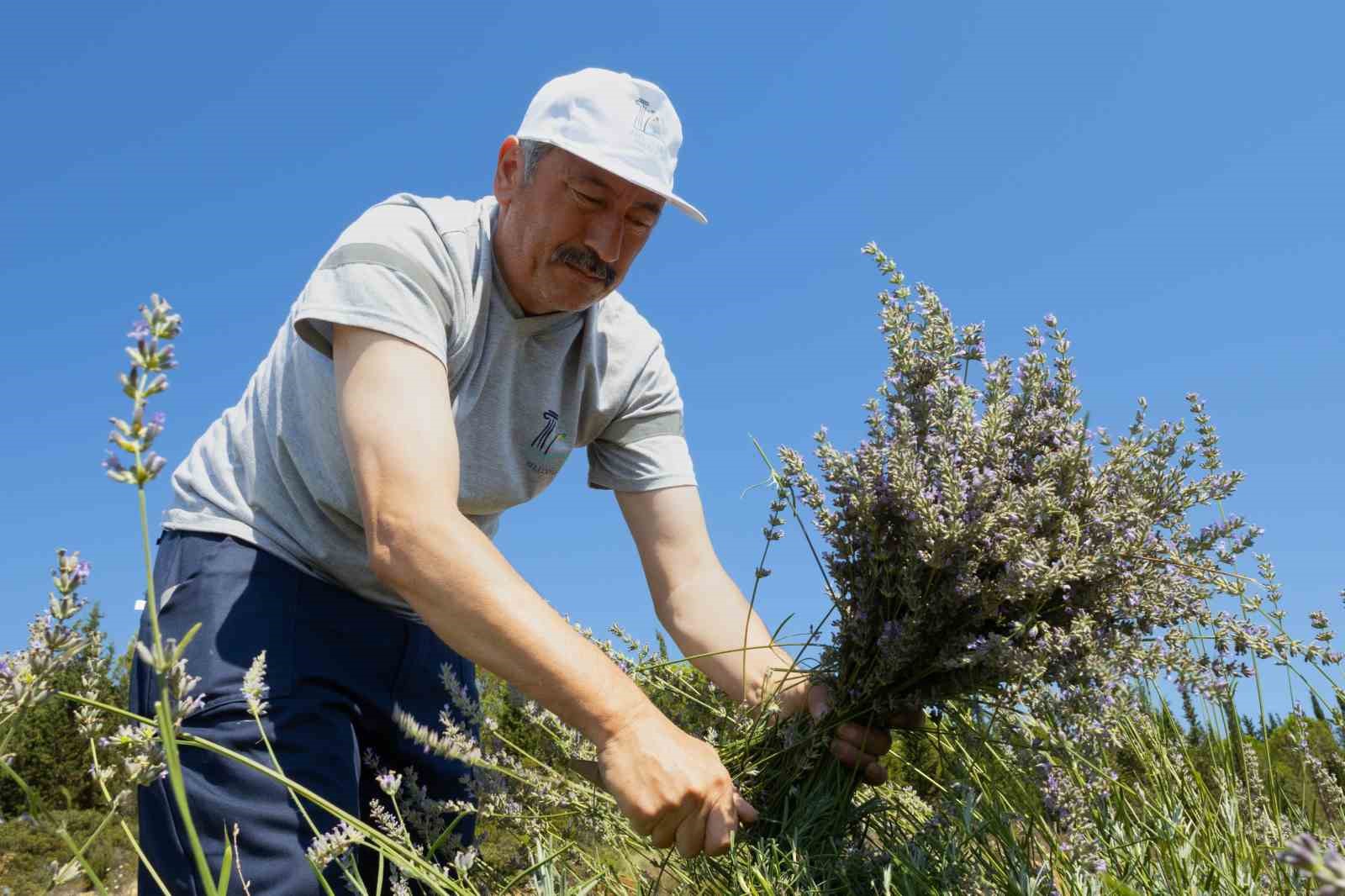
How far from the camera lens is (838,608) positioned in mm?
2225

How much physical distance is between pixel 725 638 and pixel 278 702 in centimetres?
104

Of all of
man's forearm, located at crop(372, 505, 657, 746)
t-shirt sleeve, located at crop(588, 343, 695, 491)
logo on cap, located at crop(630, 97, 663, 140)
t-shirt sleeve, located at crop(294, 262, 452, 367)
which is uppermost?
logo on cap, located at crop(630, 97, 663, 140)

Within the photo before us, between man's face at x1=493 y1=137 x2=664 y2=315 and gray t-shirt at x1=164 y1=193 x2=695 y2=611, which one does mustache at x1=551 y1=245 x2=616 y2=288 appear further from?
gray t-shirt at x1=164 y1=193 x2=695 y2=611

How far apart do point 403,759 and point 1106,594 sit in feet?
5.65

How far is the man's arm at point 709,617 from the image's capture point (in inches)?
88.7

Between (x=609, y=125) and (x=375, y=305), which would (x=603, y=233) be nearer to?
(x=609, y=125)

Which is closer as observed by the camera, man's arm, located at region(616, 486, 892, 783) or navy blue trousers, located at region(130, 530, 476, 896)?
navy blue trousers, located at region(130, 530, 476, 896)

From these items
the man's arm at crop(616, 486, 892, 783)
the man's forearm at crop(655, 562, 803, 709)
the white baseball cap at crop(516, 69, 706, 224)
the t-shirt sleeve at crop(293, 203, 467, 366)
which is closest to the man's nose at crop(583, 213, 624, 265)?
the white baseball cap at crop(516, 69, 706, 224)

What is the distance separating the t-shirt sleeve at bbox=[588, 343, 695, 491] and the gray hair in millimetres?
689

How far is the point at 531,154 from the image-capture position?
249 centimetres

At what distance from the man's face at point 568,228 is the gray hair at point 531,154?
0.01m

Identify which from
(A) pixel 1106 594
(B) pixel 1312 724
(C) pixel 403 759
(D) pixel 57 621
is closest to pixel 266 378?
(C) pixel 403 759

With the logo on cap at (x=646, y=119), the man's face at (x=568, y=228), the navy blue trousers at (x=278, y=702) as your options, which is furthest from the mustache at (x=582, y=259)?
the navy blue trousers at (x=278, y=702)

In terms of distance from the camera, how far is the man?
5.84 feet
